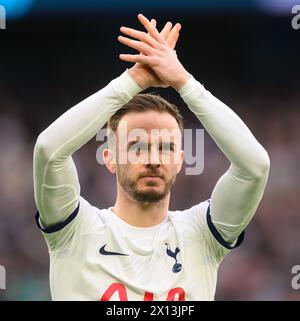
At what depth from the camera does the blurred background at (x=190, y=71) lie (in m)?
8.02

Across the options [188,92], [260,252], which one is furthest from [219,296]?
[188,92]

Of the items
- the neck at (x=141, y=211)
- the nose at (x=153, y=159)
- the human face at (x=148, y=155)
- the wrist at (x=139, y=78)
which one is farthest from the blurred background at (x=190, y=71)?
the wrist at (x=139, y=78)

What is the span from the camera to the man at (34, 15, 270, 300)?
351cm

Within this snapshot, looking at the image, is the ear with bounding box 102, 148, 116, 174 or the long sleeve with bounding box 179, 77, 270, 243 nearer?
the long sleeve with bounding box 179, 77, 270, 243

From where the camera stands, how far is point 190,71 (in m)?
8.78

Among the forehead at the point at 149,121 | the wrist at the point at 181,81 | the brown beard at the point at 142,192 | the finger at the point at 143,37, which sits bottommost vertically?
the brown beard at the point at 142,192

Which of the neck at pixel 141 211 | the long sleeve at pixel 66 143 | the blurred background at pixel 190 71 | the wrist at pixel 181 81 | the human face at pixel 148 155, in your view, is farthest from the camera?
the blurred background at pixel 190 71

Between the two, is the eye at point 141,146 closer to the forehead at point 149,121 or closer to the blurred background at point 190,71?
the forehead at point 149,121

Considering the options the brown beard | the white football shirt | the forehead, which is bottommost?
the white football shirt

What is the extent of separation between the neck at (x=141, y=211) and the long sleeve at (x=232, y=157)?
0.31 metres

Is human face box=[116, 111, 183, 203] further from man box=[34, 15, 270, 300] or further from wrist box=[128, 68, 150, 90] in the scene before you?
wrist box=[128, 68, 150, 90]

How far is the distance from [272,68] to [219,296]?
3133 millimetres

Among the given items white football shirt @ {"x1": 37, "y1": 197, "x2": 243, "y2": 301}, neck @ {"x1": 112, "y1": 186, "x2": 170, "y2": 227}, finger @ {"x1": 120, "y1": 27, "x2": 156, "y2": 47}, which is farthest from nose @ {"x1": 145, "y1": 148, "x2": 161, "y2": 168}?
finger @ {"x1": 120, "y1": 27, "x2": 156, "y2": 47}

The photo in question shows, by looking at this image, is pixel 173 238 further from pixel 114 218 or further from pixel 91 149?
pixel 91 149
